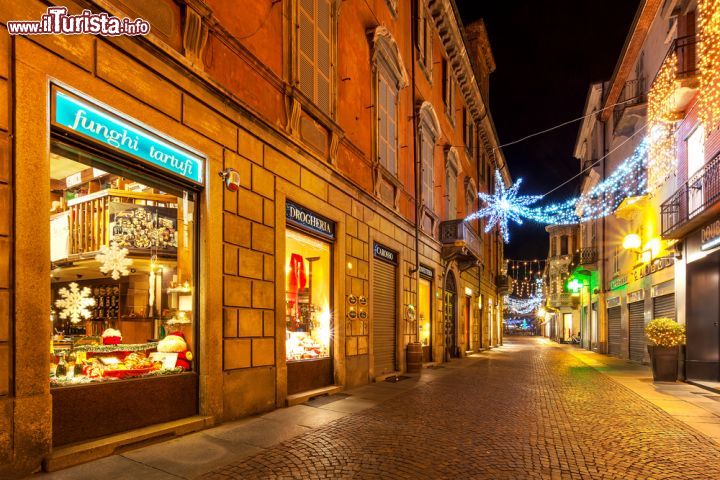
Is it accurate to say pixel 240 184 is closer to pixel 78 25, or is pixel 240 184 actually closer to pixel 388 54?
pixel 78 25

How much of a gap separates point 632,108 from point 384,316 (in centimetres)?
1249

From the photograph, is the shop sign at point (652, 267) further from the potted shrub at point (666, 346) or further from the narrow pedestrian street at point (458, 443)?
the narrow pedestrian street at point (458, 443)

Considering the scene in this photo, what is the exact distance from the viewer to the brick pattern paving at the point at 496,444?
17.6ft

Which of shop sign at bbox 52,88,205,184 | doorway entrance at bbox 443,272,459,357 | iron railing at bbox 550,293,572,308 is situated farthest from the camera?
iron railing at bbox 550,293,572,308

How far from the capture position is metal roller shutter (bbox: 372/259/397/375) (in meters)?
13.4

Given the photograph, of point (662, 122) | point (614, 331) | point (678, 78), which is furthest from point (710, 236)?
point (614, 331)

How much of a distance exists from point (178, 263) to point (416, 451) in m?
4.06

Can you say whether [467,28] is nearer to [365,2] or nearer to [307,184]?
[365,2]

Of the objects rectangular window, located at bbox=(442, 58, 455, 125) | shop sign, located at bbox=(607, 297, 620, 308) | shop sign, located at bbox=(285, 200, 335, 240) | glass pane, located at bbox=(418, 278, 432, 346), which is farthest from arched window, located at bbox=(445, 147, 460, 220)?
shop sign, located at bbox=(285, 200, 335, 240)

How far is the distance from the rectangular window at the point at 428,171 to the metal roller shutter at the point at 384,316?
437cm

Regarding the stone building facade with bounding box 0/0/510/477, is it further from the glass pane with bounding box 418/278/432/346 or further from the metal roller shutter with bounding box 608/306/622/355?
the metal roller shutter with bounding box 608/306/622/355

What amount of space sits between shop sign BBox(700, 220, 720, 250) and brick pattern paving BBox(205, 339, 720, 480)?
14.3ft

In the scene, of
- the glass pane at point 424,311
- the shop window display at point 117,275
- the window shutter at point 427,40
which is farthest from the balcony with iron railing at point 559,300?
the shop window display at point 117,275

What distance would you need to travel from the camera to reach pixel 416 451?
611 centimetres
